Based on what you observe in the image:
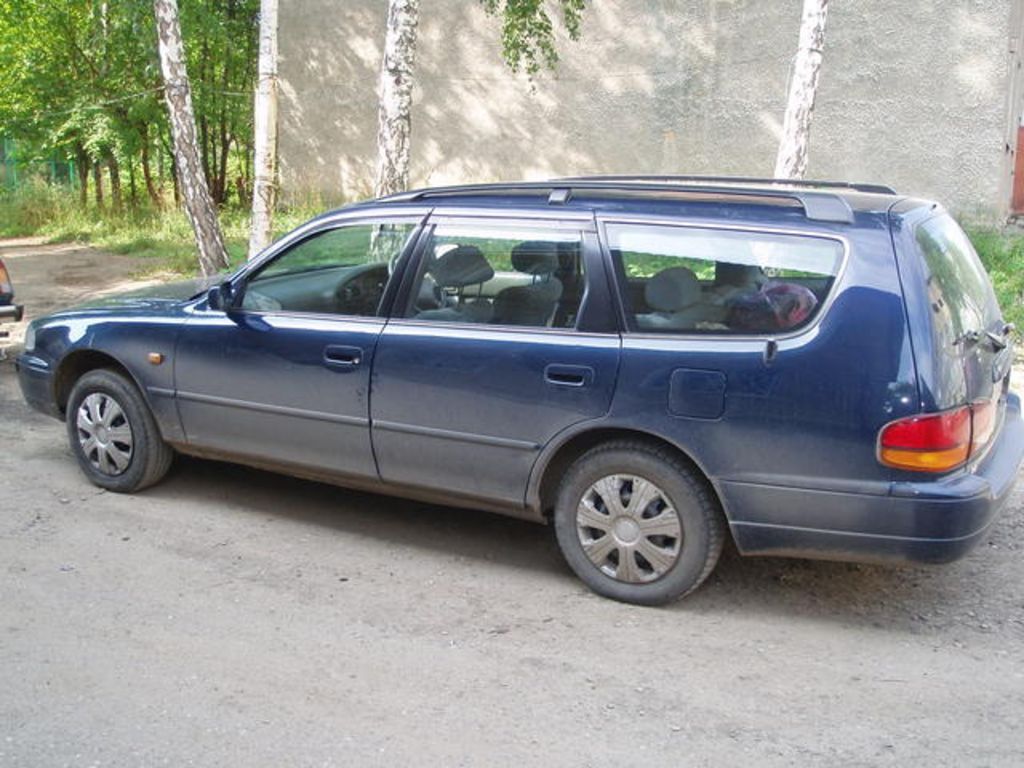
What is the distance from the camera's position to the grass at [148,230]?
41.7 feet

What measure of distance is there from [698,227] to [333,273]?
1.95 meters

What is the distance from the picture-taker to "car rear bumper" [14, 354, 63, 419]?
6164mm

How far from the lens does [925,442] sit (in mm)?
4039

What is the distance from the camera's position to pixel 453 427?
4.90 metres

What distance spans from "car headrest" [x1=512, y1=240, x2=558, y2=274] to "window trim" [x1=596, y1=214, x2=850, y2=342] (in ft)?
0.79

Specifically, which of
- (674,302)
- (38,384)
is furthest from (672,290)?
(38,384)

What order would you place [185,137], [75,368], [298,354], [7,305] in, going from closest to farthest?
[298,354]
[75,368]
[7,305]
[185,137]

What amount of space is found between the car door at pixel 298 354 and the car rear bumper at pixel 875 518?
1.84m

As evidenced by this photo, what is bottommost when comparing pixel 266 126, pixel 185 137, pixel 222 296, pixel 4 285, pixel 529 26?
pixel 4 285

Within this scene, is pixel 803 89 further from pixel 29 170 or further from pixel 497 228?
pixel 29 170

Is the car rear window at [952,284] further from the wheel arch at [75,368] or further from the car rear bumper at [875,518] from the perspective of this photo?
the wheel arch at [75,368]

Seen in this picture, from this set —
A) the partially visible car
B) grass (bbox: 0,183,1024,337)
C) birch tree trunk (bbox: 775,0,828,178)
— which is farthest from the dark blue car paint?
grass (bbox: 0,183,1024,337)

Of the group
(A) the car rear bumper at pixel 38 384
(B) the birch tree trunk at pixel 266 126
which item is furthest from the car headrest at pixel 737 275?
(B) the birch tree trunk at pixel 266 126

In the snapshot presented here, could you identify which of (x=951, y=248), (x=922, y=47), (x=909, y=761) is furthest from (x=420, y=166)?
(x=909, y=761)
